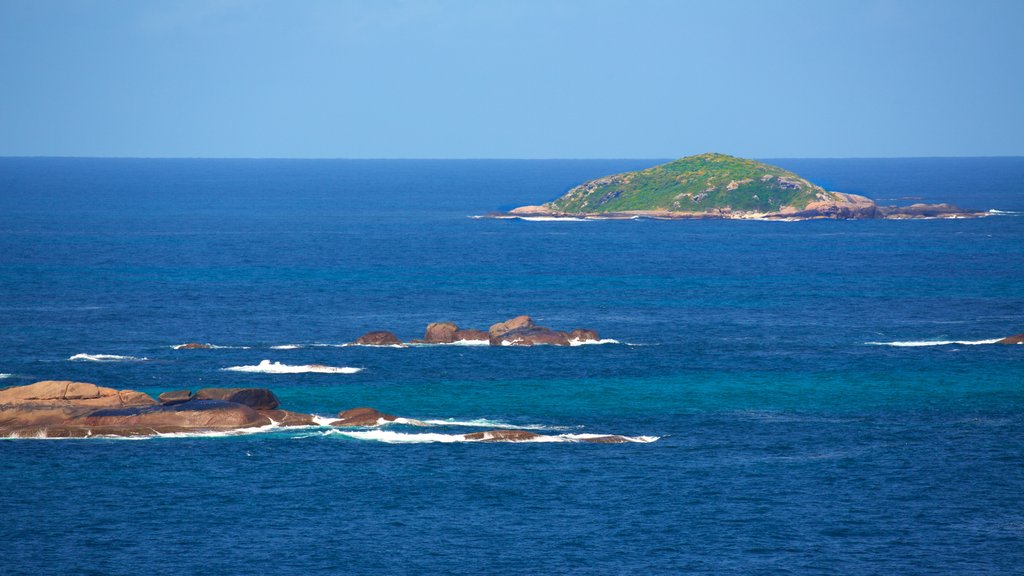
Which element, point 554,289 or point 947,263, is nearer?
point 554,289

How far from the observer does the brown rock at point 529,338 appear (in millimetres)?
126562

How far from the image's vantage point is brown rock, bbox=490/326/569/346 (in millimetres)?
126562

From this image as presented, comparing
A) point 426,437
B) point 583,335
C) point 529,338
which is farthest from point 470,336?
point 426,437

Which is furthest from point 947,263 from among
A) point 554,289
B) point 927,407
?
point 927,407

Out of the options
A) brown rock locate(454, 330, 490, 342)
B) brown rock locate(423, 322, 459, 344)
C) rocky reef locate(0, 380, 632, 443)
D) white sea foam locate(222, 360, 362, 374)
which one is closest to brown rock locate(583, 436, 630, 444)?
rocky reef locate(0, 380, 632, 443)

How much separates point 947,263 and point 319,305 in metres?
91.8

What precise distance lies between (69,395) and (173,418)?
7.61 m

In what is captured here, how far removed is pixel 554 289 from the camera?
172m

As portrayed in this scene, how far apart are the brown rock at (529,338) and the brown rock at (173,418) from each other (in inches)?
1429

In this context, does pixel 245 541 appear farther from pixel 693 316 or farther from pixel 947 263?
pixel 947 263

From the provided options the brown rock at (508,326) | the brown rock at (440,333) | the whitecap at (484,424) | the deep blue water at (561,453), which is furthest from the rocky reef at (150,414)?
the brown rock at (508,326)

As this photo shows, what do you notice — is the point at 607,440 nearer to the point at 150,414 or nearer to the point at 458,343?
the point at 150,414

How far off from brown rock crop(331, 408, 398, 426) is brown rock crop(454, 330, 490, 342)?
1303 inches

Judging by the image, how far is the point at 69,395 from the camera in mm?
94312
